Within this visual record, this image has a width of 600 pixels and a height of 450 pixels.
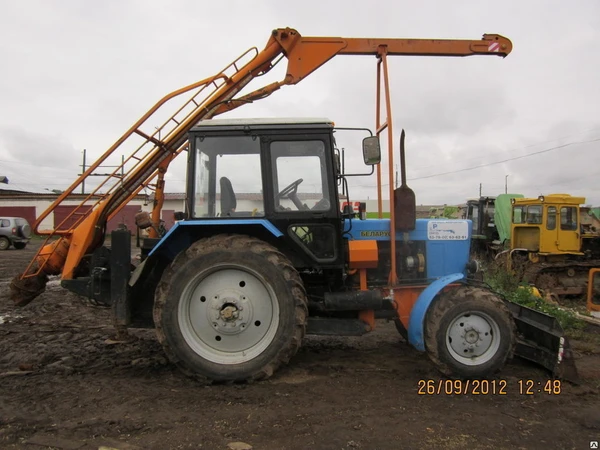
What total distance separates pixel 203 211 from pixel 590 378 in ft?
13.5

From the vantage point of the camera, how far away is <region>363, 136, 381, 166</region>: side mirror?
3.98 m

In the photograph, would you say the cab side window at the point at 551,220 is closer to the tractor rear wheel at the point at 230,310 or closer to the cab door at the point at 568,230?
the cab door at the point at 568,230

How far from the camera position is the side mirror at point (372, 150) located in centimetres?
398

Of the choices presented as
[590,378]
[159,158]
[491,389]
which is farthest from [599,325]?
[159,158]

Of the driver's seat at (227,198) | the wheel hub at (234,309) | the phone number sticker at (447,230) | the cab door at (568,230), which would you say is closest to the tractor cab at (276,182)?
the driver's seat at (227,198)

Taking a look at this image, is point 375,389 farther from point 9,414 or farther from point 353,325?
point 9,414

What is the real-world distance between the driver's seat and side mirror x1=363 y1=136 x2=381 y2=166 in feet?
4.41

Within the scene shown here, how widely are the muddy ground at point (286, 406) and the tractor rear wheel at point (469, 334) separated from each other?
27 cm

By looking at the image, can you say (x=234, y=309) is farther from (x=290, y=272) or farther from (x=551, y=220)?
(x=551, y=220)

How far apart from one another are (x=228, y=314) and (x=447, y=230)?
2436 millimetres

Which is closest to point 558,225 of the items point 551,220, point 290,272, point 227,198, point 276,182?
point 551,220
